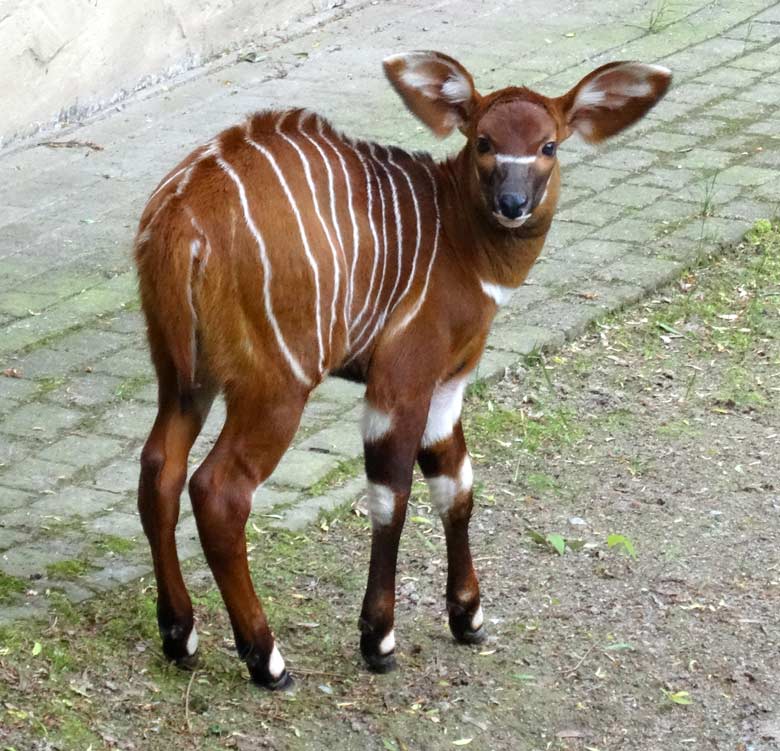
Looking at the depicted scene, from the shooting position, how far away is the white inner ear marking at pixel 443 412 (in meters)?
4.07

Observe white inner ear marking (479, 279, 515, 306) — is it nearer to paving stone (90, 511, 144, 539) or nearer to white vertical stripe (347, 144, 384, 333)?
white vertical stripe (347, 144, 384, 333)

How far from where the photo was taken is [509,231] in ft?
13.5

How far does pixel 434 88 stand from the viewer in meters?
4.20

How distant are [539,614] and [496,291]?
38.8 inches

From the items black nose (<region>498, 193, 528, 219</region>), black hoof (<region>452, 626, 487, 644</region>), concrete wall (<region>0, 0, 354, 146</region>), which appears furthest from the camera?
concrete wall (<region>0, 0, 354, 146</region>)

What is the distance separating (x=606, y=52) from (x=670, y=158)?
1.67 metres

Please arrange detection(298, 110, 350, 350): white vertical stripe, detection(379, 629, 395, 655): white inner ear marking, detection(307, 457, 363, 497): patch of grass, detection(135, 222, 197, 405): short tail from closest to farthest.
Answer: detection(135, 222, 197, 405): short tail → detection(298, 110, 350, 350): white vertical stripe → detection(379, 629, 395, 655): white inner ear marking → detection(307, 457, 363, 497): patch of grass

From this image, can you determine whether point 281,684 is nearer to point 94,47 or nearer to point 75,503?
point 75,503

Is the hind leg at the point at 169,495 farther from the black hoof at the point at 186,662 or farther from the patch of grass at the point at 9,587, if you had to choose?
the patch of grass at the point at 9,587

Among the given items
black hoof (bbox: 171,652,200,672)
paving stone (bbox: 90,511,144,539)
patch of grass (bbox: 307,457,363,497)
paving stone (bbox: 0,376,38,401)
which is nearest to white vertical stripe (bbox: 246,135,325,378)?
black hoof (bbox: 171,652,200,672)

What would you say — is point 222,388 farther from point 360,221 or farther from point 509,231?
point 509,231

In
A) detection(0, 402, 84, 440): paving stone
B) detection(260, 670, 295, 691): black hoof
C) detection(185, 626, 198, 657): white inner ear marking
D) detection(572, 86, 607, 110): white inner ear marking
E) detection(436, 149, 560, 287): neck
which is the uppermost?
detection(572, 86, 607, 110): white inner ear marking

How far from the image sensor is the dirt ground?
382cm

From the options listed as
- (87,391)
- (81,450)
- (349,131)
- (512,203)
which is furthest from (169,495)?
(349,131)
